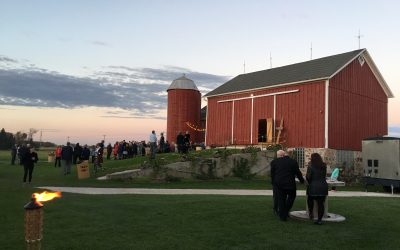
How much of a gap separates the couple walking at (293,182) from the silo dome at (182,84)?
27.1 metres

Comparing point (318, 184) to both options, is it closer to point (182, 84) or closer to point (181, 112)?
point (181, 112)

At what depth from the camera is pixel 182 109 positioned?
36.4 m

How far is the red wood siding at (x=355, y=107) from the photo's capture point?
991 inches

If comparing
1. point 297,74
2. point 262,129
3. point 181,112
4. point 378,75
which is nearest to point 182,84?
point 181,112

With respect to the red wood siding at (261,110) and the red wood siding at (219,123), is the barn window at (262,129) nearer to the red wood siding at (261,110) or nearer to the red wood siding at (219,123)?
the red wood siding at (261,110)

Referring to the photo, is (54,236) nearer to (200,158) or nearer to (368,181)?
(200,158)

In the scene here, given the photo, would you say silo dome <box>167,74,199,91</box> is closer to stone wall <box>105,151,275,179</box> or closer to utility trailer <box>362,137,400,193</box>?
stone wall <box>105,151,275,179</box>

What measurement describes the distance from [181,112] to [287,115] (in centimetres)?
1189

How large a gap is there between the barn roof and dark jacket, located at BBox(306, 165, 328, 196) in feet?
51.9

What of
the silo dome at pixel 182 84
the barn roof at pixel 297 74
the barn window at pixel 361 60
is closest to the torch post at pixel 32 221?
the barn roof at pixel 297 74

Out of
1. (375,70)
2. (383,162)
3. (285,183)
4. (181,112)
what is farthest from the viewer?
(181,112)

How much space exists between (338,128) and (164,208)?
16.5 m

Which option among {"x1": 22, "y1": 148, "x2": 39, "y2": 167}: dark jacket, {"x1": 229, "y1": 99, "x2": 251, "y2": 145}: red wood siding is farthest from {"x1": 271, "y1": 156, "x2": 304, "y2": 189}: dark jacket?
{"x1": 229, "y1": 99, "x2": 251, "y2": 145}: red wood siding

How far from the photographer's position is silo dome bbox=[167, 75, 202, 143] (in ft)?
119
